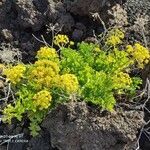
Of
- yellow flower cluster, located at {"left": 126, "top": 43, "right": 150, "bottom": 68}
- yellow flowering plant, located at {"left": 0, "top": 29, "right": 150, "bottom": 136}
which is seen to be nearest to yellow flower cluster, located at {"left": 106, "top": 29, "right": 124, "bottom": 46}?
yellow flowering plant, located at {"left": 0, "top": 29, "right": 150, "bottom": 136}

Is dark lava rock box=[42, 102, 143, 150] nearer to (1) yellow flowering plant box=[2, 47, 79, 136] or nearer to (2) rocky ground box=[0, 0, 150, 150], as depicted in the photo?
(1) yellow flowering plant box=[2, 47, 79, 136]

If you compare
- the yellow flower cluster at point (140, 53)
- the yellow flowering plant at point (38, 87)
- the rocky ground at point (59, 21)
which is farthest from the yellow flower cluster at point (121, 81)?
the rocky ground at point (59, 21)

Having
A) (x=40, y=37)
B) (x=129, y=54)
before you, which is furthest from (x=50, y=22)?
(x=129, y=54)

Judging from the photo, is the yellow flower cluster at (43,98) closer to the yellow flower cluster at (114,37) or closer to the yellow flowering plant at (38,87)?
the yellow flowering plant at (38,87)

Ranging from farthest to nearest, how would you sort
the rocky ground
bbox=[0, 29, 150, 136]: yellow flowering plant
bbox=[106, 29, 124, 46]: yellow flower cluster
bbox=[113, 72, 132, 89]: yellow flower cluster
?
the rocky ground, bbox=[106, 29, 124, 46]: yellow flower cluster, bbox=[113, 72, 132, 89]: yellow flower cluster, bbox=[0, 29, 150, 136]: yellow flowering plant

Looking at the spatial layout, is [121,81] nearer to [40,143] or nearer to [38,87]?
[38,87]
